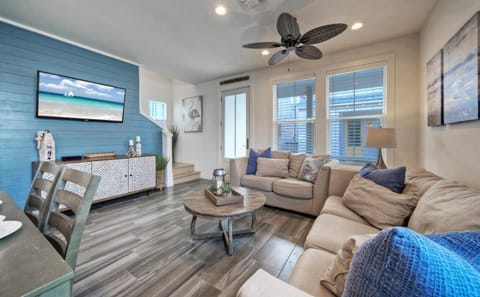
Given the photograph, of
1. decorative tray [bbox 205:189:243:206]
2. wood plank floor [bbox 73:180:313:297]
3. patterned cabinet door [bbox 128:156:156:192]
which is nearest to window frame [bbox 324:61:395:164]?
wood plank floor [bbox 73:180:313:297]

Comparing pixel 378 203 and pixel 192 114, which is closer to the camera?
pixel 378 203

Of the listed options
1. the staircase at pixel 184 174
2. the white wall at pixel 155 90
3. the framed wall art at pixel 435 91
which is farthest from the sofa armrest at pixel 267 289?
the white wall at pixel 155 90

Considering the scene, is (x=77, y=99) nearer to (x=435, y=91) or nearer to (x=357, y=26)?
(x=357, y=26)

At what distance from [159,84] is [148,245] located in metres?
4.80

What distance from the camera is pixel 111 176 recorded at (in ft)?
10.4

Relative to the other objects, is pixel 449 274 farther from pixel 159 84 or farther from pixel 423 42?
pixel 159 84

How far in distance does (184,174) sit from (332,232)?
4136 millimetres

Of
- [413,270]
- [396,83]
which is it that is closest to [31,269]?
[413,270]

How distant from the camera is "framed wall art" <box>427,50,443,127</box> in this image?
197cm

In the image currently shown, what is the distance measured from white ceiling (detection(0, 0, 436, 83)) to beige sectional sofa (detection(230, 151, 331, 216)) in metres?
1.95

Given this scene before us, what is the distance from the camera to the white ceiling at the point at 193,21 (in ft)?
7.15

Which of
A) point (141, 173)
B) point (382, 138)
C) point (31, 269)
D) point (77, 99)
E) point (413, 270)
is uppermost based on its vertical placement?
point (77, 99)

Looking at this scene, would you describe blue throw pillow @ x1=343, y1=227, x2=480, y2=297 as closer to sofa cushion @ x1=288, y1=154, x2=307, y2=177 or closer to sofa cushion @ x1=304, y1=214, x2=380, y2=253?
sofa cushion @ x1=304, y1=214, x2=380, y2=253

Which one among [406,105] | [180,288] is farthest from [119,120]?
[406,105]
